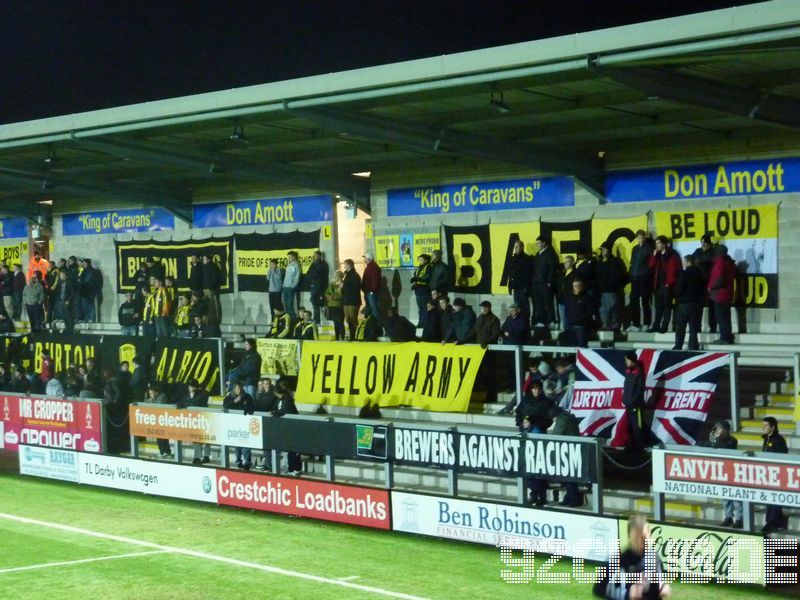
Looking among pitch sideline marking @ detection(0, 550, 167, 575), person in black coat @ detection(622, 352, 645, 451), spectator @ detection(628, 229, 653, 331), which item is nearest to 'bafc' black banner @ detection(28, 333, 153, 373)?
pitch sideline marking @ detection(0, 550, 167, 575)

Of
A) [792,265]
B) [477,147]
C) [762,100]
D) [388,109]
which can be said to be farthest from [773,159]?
[388,109]

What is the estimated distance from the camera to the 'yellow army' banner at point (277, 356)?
21.2 meters

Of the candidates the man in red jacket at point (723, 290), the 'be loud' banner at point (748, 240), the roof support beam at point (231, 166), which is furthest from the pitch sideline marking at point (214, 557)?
the 'be loud' banner at point (748, 240)

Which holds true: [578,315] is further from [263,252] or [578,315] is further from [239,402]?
[263,252]

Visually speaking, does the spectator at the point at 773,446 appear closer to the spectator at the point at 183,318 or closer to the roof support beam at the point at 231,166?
the roof support beam at the point at 231,166

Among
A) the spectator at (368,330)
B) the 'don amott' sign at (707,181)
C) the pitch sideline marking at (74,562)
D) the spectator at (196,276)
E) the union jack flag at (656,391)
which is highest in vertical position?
the 'don amott' sign at (707,181)

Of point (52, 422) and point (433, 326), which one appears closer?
point (433, 326)

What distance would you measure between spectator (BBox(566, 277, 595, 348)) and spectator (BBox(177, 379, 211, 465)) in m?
6.77

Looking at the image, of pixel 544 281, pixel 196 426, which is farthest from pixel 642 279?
pixel 196 426

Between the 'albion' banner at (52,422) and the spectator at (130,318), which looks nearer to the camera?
the 'albion' banner at (52,422)

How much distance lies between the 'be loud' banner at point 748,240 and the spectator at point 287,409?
23.1 ft

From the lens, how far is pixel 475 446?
15.4 m

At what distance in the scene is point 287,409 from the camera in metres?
18.7

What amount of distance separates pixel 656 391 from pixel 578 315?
2582mm
